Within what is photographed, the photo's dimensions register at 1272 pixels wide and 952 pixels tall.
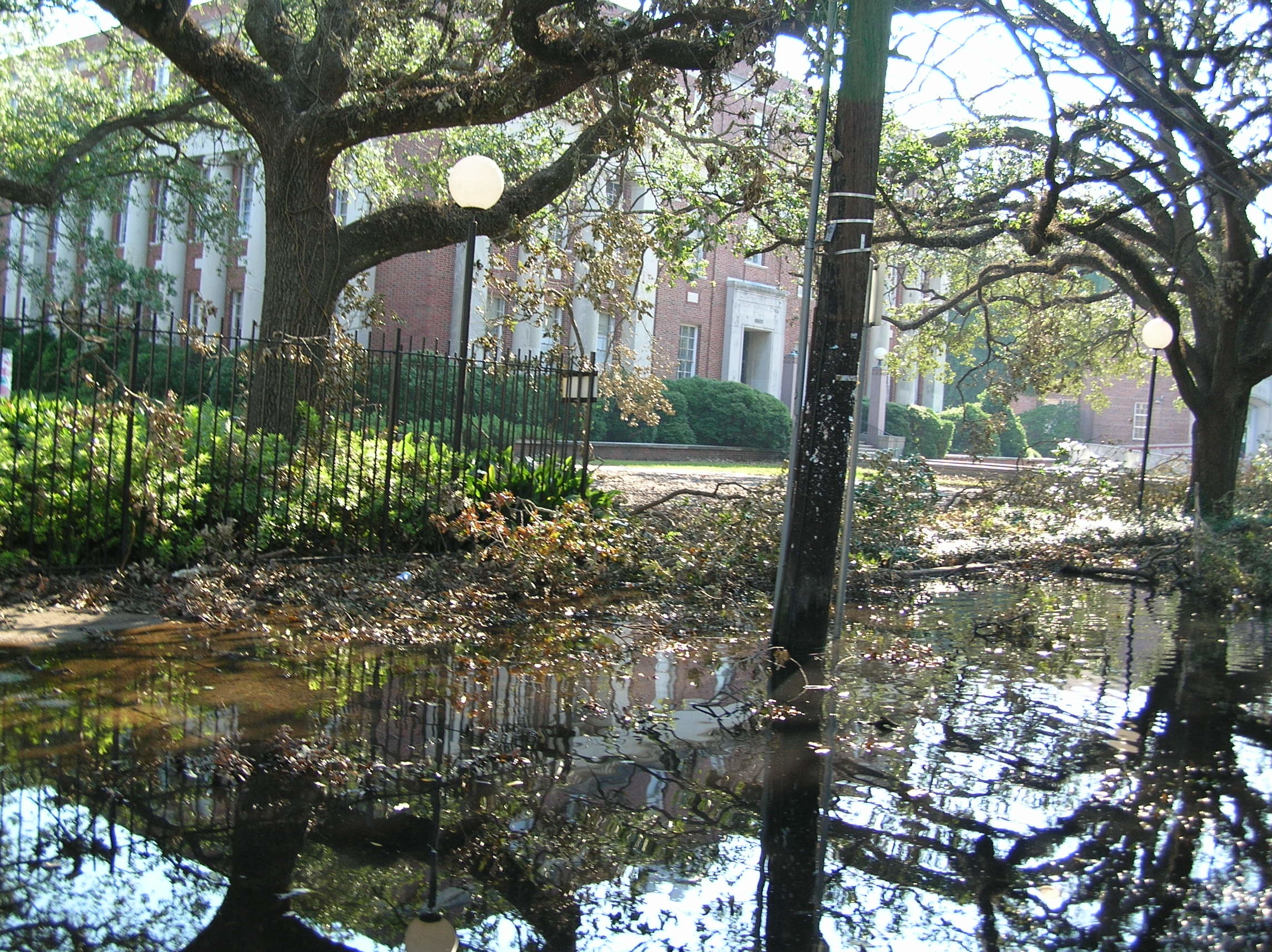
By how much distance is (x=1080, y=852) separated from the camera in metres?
4.23

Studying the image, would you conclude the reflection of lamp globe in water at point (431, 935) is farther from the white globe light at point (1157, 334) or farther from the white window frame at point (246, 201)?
the white window frame at point (246, 201)

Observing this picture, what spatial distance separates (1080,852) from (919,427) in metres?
36.8

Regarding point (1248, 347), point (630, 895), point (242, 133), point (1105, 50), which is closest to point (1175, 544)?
point (1248, 347)

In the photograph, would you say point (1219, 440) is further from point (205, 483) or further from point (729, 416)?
point (205, 483)

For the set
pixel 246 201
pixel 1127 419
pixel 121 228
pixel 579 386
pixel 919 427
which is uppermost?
pixel 246 201

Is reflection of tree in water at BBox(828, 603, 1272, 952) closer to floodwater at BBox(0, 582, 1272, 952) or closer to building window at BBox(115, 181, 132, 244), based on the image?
floodwater at BBox(0, 582, 1272, 952)

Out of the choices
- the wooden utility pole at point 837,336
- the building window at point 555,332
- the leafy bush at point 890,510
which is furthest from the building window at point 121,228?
the wooden utility pole at point 837,336

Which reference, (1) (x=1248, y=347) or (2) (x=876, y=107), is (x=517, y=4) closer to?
(2) (x=876, y=107)

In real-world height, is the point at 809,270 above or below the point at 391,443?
above

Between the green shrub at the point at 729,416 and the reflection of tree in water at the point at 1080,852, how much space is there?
987 inches

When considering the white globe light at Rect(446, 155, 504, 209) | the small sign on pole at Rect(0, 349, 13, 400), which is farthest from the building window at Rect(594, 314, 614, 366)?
the white globe light at Rect(446, 155, 504, 209)

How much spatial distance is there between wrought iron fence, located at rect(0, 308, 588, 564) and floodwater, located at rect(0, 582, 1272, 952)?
1.66 meters

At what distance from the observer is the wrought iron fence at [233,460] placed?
310 inches

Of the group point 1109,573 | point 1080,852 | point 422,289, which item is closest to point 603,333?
point 422,289
